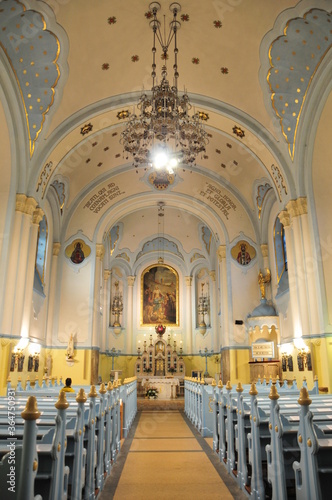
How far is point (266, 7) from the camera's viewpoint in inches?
367

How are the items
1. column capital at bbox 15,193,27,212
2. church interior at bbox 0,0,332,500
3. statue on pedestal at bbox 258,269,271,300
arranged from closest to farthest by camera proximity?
1. church interior at bbox 0,0,332,500
2. column capital at bbox 15,193,27,212
3. statue on pedestal at bbox 258,269,271,300

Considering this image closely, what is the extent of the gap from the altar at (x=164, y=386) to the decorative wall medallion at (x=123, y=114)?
1112 cm

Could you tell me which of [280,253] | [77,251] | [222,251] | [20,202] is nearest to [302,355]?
[280,253]

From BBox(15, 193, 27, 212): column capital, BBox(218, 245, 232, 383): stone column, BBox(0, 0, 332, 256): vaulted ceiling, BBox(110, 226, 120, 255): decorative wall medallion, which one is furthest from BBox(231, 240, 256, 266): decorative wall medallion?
BBox(15, 193, 27, 212): column capital

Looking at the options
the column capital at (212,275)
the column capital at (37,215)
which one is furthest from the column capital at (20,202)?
the column capital at (212,275)

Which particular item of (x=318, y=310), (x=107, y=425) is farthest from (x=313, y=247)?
(x=107, y=425)

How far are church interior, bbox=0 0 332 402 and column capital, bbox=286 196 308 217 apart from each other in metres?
0.03

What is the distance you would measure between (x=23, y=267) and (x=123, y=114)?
5.82 metres

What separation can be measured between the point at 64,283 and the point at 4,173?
6286 mm

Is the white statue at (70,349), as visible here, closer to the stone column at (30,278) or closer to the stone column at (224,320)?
the stone column at (30,278)

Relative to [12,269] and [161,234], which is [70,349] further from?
[161,234]

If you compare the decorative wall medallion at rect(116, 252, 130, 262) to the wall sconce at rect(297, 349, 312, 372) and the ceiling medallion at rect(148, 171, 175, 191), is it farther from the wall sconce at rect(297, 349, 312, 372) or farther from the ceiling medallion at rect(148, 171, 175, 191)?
the wall sconce at rect(297, 349, 312, 372)

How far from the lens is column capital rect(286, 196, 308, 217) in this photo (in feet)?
→ 36.7

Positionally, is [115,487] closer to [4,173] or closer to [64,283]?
[4,173]
